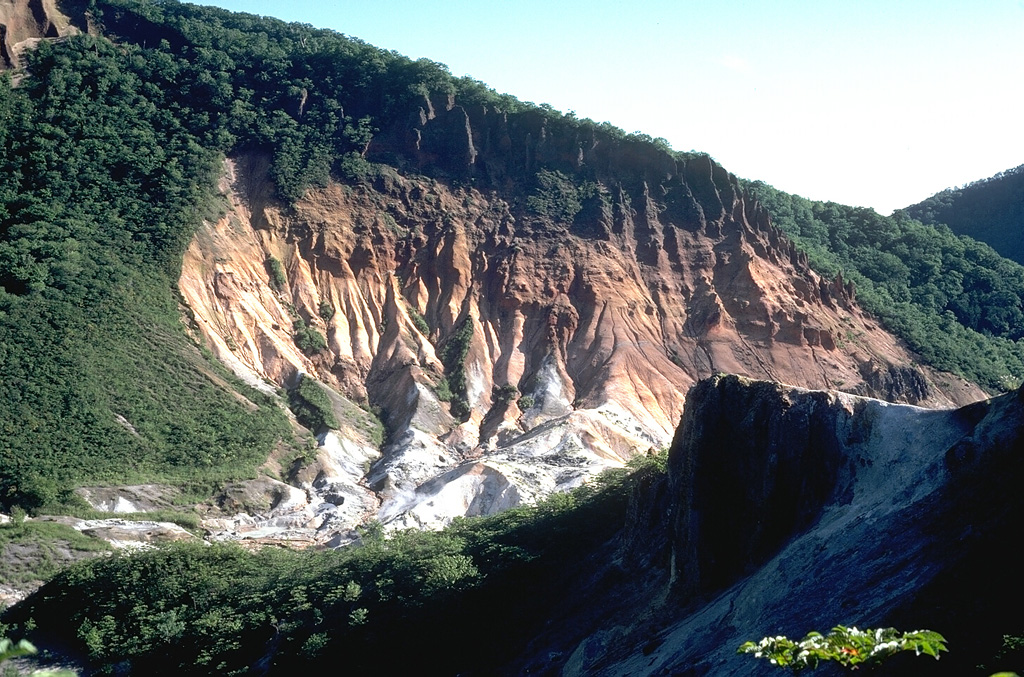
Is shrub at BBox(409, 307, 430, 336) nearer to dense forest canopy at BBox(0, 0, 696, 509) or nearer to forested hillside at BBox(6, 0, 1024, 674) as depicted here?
forested hillside at BBox(6, 0, 1024, 674)

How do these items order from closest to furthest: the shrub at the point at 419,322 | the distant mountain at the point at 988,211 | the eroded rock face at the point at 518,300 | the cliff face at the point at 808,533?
the cliff face at the point at 808,533 < the eroded rock face at the point at 518,300 < the shrub at the point at 419,322 < the distant mountain at the point at 988,211

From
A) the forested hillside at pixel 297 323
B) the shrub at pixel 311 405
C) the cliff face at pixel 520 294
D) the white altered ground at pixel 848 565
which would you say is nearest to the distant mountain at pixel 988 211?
the forested hillside at pixel 297 323

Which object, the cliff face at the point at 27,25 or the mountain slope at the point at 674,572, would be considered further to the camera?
the cliff face at the point at 27,25

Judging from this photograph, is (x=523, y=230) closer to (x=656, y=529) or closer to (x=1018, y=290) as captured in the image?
(x=1018, y=290)

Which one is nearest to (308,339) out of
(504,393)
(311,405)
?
(311,405)

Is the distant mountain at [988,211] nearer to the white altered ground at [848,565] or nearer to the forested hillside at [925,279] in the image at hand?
the forested hillside at [925,279]

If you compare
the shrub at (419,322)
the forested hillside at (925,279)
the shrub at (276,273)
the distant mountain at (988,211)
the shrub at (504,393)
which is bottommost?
the shrub at (504,393)
